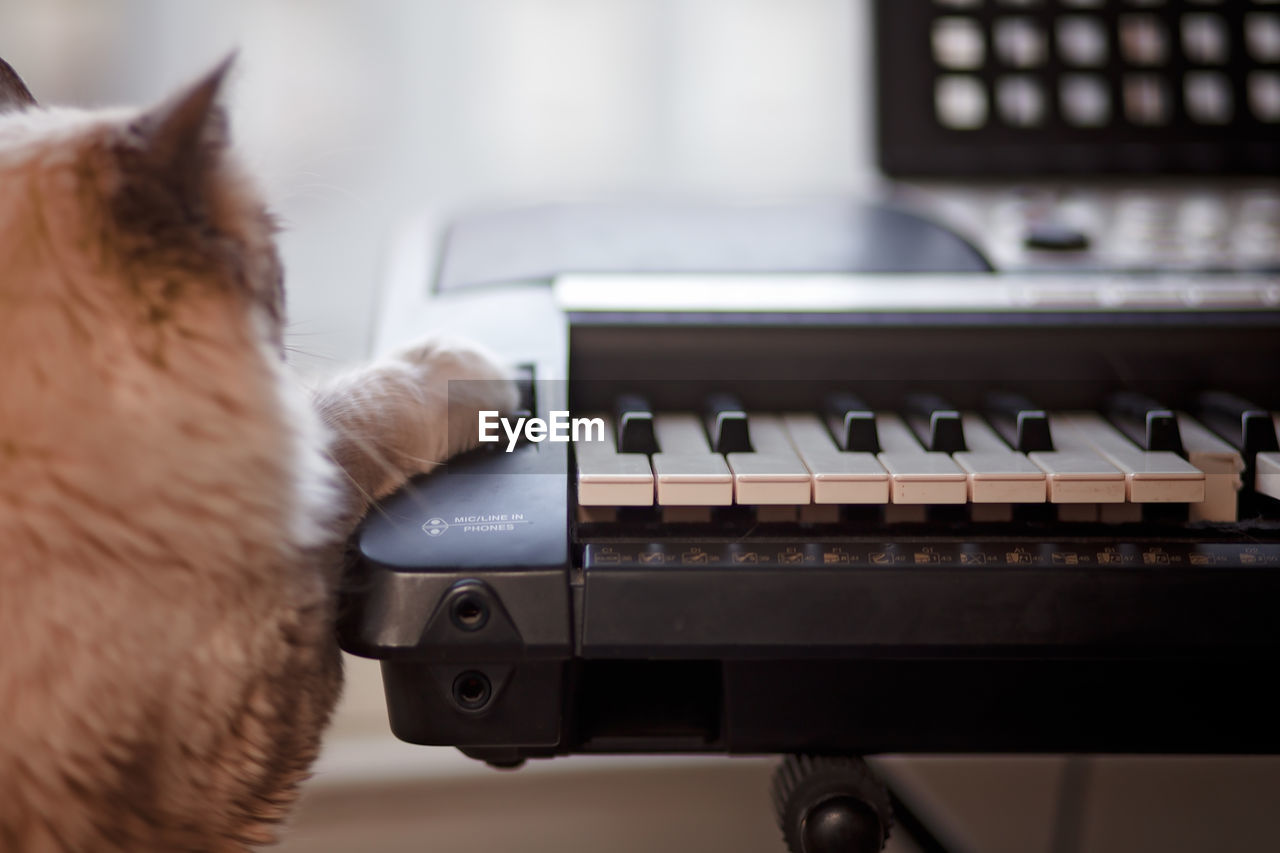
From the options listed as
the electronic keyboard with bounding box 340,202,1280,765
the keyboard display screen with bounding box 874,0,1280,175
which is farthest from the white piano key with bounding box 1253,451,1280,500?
the keyboard display screen with bounding box 874,0,1280,175

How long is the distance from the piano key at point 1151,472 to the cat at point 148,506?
42 cm

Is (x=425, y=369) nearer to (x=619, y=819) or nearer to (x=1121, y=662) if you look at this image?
(x=1121, y=662)

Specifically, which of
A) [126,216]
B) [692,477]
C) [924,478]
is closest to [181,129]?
[126,216]

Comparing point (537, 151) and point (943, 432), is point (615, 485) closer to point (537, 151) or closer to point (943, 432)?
point (943, 432)

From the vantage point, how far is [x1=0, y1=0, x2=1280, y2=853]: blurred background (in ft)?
3.80

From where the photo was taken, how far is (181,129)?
Answer: 18.0 inches

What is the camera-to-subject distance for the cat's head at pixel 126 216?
0.46m

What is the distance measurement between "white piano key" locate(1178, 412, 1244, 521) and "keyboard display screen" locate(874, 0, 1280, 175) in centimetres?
44

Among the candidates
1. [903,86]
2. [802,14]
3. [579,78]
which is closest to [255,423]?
[903,86]

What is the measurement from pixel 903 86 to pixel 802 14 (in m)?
0.35

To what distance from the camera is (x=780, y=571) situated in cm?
49

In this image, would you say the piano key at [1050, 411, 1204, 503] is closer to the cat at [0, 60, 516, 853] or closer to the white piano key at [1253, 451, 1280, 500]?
the white piano key at [1253, 451, 1280, 500]

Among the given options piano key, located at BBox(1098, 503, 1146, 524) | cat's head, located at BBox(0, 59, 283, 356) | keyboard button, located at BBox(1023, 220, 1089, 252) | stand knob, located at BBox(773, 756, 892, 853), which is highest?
cat's head, located at BBox(0, 59, 283, 356)
